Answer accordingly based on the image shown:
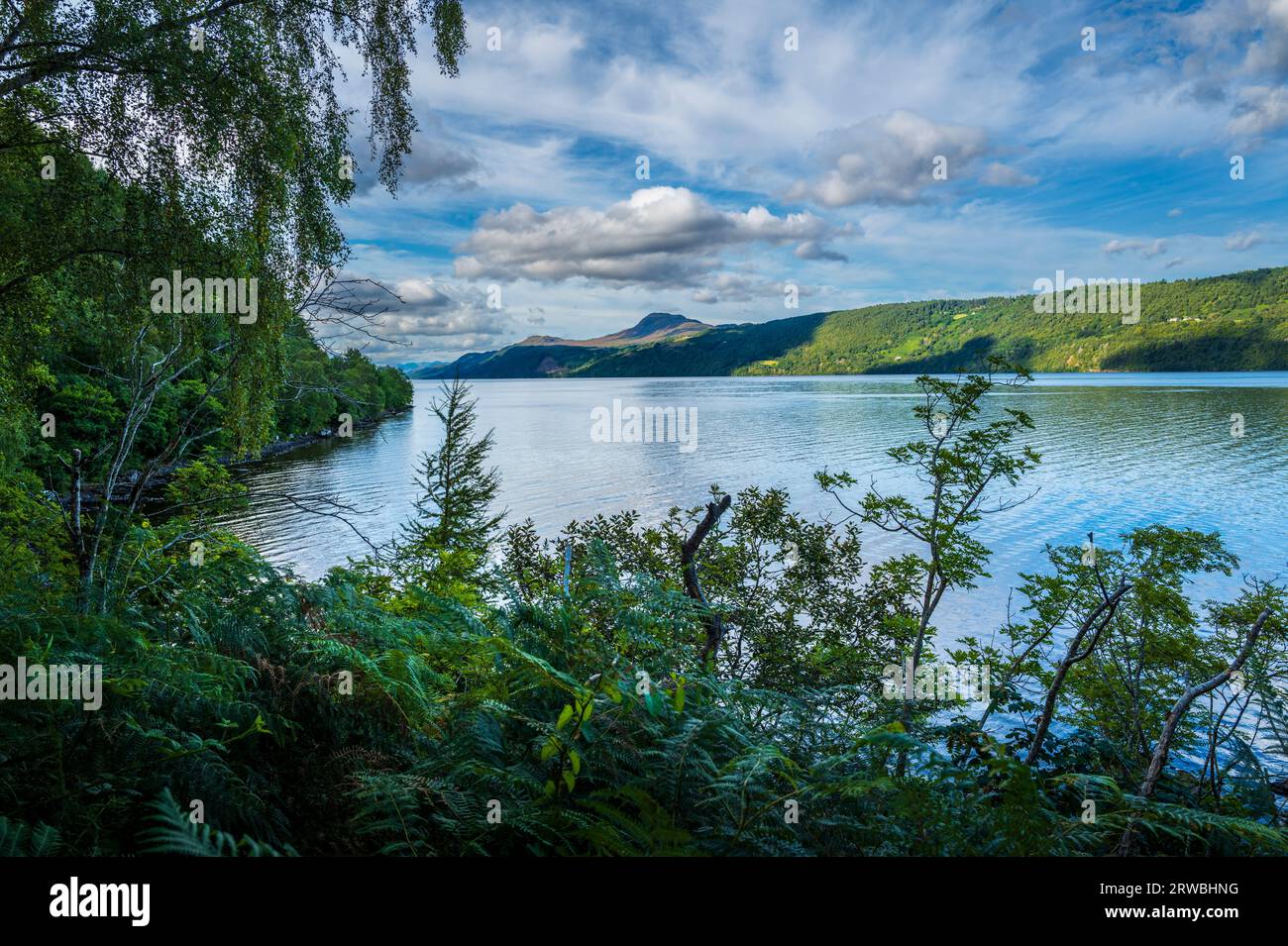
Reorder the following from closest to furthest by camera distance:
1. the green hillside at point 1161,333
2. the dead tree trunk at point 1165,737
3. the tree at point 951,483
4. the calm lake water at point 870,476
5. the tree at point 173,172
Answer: the dead tree trunk at point 1165,737, the tree at point 173,172, the tree at point 951,483, the calm lake water at point 870,476, the green hillside at point 1161,333

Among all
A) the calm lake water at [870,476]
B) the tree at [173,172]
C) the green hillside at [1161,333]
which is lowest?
the calm lake water at [870,476]

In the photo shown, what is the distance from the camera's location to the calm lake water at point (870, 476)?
30.7 meters

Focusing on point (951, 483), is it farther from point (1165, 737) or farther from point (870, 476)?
point (870, 476)

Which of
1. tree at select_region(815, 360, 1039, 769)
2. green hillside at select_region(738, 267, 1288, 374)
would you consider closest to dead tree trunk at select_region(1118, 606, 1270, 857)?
tree at select_region(815, 360, 1039, 769)

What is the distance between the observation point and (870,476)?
1735 inches

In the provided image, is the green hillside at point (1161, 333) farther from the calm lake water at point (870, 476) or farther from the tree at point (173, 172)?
the tree at point (173, 172)

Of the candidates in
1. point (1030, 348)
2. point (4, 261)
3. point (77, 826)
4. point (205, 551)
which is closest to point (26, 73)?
point (4, 261)

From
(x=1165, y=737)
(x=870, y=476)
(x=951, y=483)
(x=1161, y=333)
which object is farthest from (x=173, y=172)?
(x=1161, y=333)

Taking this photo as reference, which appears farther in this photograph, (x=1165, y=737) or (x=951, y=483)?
(x=951, y=483)

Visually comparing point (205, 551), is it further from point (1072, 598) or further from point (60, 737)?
point (1072, 598)

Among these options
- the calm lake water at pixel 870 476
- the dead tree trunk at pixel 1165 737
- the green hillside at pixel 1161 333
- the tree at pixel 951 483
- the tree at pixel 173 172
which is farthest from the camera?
the green hillside at pixel 1161 333

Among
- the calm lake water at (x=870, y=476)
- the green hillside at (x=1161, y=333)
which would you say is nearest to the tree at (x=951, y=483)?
the calm lake water at (x=870, y=476)

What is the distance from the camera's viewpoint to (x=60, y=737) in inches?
94.3
